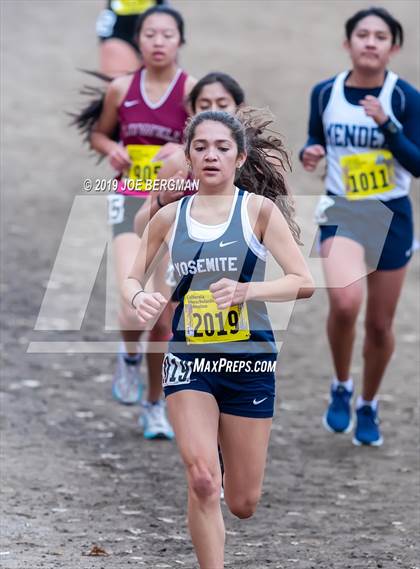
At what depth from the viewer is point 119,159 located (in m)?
6.96

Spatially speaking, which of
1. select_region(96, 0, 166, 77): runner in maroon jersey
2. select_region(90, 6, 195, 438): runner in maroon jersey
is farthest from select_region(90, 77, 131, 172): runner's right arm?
select_region(96, 0, 166, 77): runner in maroon jersey

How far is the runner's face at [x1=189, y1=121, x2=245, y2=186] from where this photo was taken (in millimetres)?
4762

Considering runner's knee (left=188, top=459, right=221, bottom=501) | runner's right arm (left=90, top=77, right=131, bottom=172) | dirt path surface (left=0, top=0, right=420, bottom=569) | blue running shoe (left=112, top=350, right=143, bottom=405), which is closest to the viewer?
runner's knee (left=188, top=459, right=221, bottom=501)

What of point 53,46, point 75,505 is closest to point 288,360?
point 75,505

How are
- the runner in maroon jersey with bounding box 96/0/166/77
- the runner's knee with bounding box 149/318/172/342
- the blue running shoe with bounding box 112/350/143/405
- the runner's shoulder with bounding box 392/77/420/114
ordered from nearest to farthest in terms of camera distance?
the runner's shoulder with bounding box 392/77/420/114
the runner's knee with bounding box 149/318/172/342
the blue running shoe with bounding box 112/350/143/405
the runner in maroon jersey with bounding box 96/0/166/77

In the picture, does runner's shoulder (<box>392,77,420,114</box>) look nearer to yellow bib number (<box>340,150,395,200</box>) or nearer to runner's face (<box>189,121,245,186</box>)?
yellow bib number (<box>340,150,395,200</box>)

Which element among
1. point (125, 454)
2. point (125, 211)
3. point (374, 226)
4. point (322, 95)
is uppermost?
point (322, 95)

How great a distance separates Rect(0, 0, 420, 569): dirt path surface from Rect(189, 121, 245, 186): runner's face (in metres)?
1.67

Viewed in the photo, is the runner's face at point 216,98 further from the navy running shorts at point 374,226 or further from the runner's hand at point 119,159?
the navy running shorts at point 374,226

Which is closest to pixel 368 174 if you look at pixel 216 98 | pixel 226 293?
pixel 216 98

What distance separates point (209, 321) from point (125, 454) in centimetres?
256

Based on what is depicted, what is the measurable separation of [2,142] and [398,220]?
9415 mm

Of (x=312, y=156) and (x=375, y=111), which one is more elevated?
(x=375, y=111)

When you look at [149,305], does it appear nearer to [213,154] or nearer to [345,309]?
[213,154]
